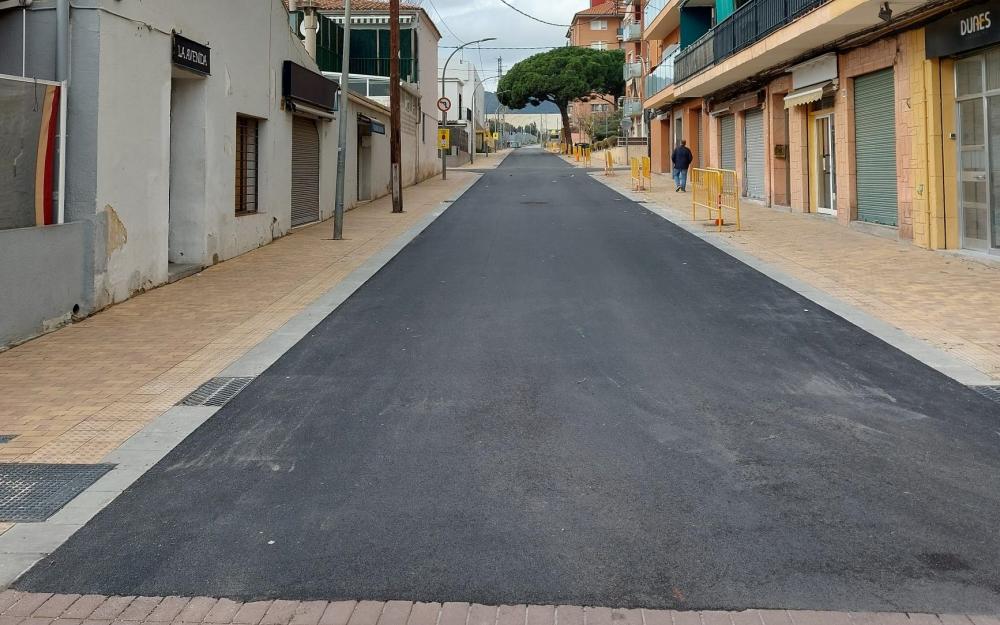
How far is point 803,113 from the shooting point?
1944 centimetres

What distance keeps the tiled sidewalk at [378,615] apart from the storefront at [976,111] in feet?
35.9

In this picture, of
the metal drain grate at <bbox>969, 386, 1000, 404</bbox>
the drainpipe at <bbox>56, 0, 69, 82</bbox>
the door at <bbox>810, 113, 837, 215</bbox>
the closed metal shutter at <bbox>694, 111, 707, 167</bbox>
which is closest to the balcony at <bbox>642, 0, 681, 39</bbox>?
the closed metal shutter at <bbox>694, 111, 707, 167</bbox>

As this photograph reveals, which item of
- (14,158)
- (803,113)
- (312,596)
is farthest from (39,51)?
(803,113)

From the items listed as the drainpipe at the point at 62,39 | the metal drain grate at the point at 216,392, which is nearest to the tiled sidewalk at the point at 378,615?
the metal drain grate at the point at 216,392

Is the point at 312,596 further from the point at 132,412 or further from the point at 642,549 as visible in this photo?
the point at 132,412

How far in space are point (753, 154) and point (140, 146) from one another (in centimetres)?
1841

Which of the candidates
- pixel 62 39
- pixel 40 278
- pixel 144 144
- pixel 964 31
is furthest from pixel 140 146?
A: pixel 964 31

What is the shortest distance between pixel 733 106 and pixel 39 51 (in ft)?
66.7

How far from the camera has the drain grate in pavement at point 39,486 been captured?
13.9 feet

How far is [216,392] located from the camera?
6305 mm

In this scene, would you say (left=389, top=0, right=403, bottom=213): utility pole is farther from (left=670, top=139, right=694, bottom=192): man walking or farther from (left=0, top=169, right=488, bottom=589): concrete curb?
(left=0, top=169, right=488, bottom=589): concrete curb

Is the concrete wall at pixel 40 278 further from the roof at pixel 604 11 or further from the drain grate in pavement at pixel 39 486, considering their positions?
the roof at pixel 604 11

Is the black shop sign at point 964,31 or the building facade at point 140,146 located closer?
the building facade at point 140,146

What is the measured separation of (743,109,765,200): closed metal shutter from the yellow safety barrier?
554 cm
